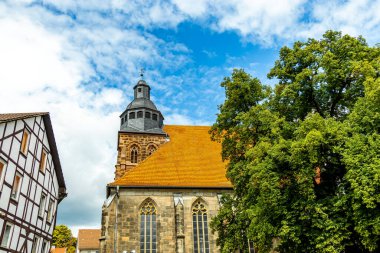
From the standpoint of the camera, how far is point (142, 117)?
27.6 meters

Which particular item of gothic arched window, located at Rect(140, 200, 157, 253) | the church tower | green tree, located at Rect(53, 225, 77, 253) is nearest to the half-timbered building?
gothic arched window, located at Rect(140, 200, 157, 253)

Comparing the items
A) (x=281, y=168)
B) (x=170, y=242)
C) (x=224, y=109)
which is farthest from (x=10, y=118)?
(x=170, y=242)

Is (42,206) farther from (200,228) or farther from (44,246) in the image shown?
(200,228)

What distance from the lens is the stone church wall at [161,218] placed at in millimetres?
18812

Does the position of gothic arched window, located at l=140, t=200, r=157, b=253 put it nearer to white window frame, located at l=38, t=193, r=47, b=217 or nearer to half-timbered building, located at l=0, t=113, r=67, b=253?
half-timbered building, located at l=0, t=113, r=67, b=253

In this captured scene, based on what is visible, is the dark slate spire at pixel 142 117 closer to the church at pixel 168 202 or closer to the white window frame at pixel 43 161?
the church at pixel 168 202

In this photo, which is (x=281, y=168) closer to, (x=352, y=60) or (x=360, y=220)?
(x=360, y=220)

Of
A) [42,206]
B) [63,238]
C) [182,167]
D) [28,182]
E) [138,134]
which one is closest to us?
[28,182]

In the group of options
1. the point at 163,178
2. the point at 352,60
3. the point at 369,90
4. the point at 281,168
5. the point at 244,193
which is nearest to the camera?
the point at 369,90

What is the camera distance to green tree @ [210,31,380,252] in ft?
32.6

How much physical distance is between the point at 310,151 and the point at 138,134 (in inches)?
717

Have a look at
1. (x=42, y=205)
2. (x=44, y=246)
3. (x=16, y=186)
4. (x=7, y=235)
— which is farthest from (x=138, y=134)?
(x=7, y=235)

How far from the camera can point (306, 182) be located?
10.5m

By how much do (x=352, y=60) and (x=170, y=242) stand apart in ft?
43.7
